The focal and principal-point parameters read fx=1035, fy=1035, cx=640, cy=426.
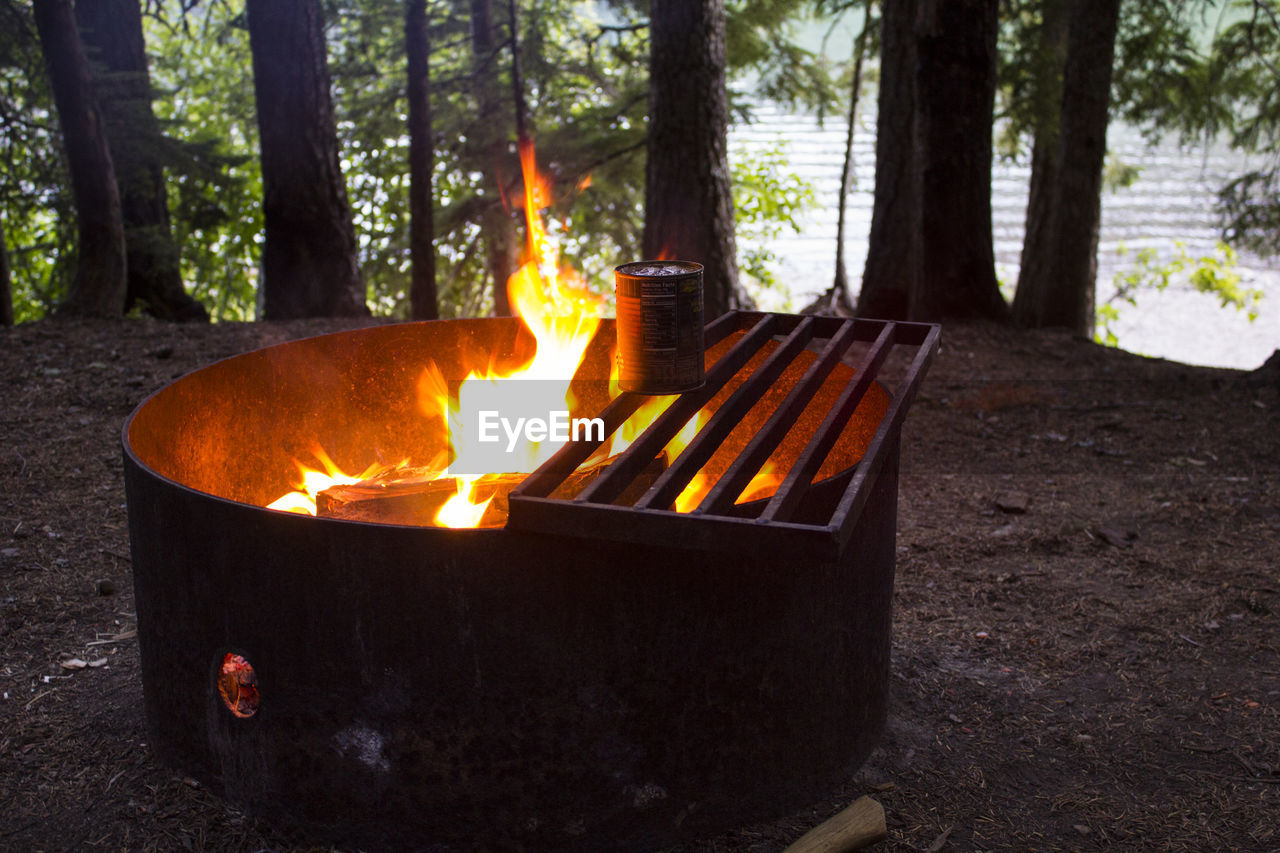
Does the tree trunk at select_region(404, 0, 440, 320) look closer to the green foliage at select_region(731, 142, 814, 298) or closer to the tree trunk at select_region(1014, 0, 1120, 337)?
the tree trunk at select_region(1014, 0, 1120, 337)

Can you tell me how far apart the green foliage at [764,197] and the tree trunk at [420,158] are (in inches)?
420

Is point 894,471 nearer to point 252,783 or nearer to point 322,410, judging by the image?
point 252,783

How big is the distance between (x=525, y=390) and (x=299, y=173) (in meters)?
4.75

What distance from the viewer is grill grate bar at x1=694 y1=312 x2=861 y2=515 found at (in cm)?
219

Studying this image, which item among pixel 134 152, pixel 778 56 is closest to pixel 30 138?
pixel 134 152

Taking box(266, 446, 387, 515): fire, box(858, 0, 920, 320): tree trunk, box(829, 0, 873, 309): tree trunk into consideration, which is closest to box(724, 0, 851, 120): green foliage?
box(829, 0, 873, 309): tree trunk

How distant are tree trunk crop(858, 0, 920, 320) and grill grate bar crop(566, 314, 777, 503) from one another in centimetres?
604

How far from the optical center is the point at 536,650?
231cm

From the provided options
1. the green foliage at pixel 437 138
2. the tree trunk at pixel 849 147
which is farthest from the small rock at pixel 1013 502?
the green foliage at pixel 437 138

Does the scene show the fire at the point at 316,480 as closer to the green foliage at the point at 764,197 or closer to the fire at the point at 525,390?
the fire at the point at 525,390

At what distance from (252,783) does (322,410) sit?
5.40 feet

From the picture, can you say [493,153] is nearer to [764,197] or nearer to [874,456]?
[764,197]

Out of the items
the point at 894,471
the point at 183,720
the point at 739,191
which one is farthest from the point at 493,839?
the point at 739,191

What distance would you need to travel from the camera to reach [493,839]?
8.02 feet
